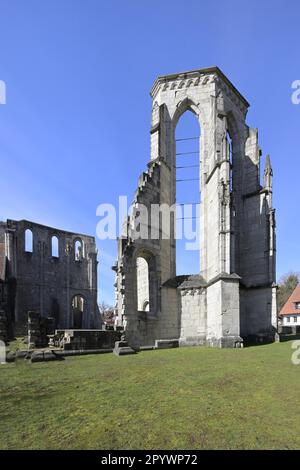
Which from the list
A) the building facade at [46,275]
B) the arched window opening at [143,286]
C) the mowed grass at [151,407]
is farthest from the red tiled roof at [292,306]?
the mowed grass at [151,407]

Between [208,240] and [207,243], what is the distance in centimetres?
18

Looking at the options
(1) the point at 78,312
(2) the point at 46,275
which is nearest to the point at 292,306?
(1) the point at 78,312

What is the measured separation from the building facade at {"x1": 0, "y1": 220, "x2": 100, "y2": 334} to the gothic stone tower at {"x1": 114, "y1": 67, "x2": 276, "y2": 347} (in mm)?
12651

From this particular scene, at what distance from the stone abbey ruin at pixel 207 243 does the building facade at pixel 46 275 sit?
1128 centimetres

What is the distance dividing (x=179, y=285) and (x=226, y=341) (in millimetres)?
3444

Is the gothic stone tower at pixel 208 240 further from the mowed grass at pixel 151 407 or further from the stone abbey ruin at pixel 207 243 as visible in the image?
the mowed grass at pixel 151 407

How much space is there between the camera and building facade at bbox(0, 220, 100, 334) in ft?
83.9

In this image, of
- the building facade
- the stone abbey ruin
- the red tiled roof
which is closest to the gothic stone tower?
the stone abbey ruin

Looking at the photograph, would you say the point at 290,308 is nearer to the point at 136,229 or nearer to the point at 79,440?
the point at 136,229

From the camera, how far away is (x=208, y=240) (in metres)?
15.1

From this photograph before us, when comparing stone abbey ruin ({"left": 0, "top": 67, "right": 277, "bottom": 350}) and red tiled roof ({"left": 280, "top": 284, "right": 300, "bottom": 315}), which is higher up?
stone abbey ruin ({"left": 0, "top": 67, "right": 277, "bottom": 350})

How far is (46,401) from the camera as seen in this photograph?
500cm

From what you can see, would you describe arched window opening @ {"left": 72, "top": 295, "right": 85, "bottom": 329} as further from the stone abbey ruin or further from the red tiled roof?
the red tiled roof
